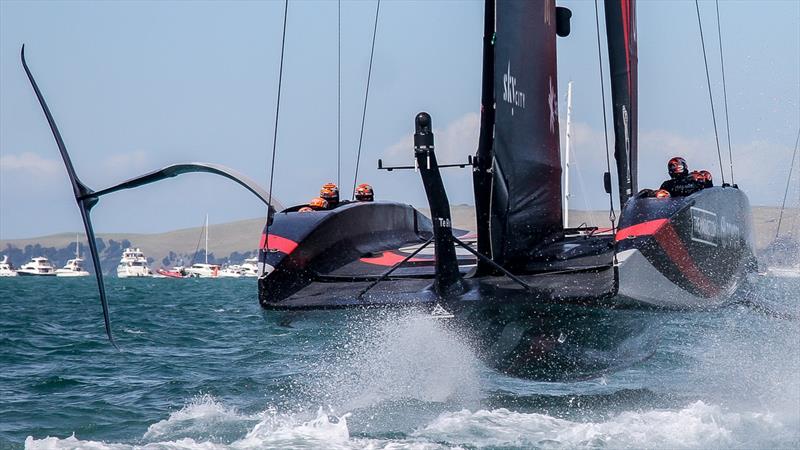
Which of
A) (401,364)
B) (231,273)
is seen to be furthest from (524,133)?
(231,273)

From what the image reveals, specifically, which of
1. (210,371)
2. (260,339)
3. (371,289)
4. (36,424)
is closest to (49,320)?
(260,339)

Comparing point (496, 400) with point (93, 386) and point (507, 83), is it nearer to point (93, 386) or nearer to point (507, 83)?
point (507, 83)

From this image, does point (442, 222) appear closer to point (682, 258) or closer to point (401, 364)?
point (401, 364)

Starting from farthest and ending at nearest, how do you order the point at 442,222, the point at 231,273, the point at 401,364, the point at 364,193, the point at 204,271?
the point at 231,273 < the point at 204,271 < the point at 364,193 < the point at 401,364 < the point at 442,222

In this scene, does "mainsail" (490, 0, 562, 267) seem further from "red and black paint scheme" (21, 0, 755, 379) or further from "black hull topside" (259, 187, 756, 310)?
"black hull topside" (259, 187, 756, 310)

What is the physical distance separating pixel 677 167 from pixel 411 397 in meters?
2.52

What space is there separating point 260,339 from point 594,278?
305 inches

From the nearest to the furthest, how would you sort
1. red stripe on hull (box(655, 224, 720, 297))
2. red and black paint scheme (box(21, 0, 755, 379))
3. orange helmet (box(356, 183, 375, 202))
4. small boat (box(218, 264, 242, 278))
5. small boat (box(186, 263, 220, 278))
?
red and black paint scheme (box(21, 0, 755, 379)) → red stripe on hull (box(655, 224, 720, 297)) → orange helmet (box(356, 183, 375, 202)) → small boat (box(186, 263, 220, 278)) → small boat (box(218, 264, 242, 278))

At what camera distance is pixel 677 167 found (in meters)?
7.89

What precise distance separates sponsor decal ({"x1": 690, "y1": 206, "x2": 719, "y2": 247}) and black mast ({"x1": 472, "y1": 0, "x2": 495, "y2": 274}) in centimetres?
126

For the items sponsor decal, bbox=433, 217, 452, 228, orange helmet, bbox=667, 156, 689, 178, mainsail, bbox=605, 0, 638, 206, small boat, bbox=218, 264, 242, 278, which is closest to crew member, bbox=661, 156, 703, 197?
orange helmet, bbox=667, 156, 689, 178

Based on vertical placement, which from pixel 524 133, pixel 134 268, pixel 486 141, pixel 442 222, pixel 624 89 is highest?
pixel 134 268

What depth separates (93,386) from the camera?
909cm

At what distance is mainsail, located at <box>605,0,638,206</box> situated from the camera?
9.02m
